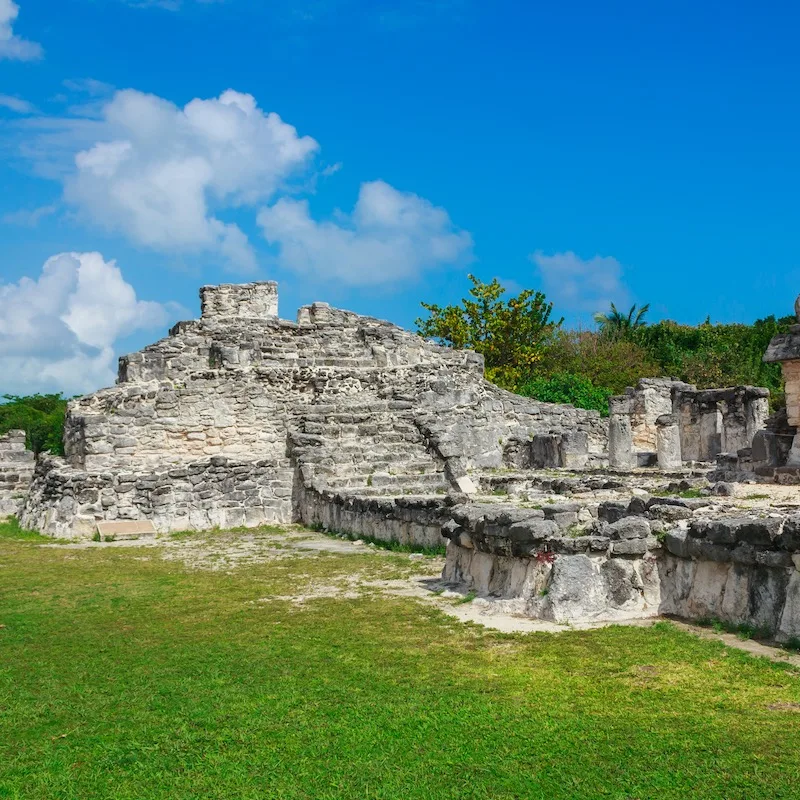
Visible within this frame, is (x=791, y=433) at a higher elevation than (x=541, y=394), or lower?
lower

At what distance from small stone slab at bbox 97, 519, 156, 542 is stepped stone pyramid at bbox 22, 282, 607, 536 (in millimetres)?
232

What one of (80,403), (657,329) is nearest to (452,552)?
(80,403)

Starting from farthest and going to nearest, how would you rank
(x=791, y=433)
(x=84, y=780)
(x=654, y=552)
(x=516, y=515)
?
(x=791, y=433)
(x=516, y=515)
(x=654, y=552)
(x=84, y=780)

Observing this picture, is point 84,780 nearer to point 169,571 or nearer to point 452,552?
point 452,552

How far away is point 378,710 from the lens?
14.4ft

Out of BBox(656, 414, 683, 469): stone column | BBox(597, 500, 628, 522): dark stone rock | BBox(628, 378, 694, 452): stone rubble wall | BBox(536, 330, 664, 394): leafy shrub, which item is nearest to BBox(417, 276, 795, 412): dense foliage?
BBox(536, 330, 664, 394): leafy shrub

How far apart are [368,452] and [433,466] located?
1.15m

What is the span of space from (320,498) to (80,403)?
487 cm

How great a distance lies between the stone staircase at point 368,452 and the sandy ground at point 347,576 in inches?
46.7

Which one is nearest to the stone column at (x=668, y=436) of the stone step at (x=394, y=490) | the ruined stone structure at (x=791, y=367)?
the stone step at (x=394, y=490)

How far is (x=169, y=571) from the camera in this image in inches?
377

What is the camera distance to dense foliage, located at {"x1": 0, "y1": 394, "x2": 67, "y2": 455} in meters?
26.8

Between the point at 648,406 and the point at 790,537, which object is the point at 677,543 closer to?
the point at 790,537

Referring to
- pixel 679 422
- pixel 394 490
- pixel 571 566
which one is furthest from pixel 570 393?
pixel 571 566
